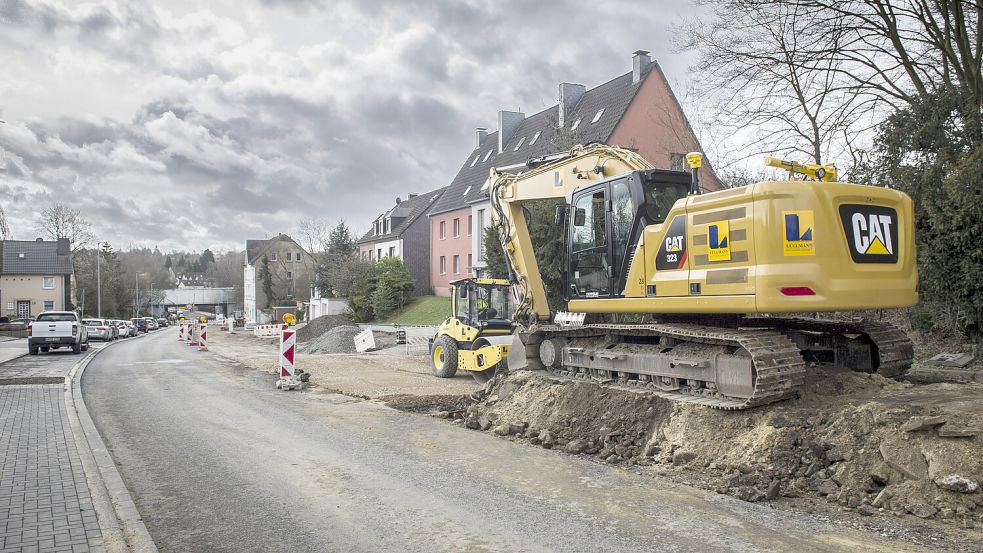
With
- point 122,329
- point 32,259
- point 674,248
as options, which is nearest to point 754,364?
point 674,248

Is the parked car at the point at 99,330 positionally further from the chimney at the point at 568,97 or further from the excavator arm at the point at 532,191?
the excavator arm at the point at 532,191

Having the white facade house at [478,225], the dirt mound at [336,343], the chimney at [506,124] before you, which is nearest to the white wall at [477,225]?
the white facade house at [478,225]

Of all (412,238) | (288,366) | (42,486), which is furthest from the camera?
(412,238)

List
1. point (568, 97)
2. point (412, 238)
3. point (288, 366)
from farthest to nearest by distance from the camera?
point (412, 238) < point (568, 97) < point (288, 366)

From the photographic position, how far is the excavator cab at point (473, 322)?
15945mm

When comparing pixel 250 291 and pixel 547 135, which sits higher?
pixel 547 135

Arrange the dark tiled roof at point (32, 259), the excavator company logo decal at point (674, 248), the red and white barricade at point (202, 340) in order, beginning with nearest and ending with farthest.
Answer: the excavator company logo decal at point (674, 248), the red and white barricade at point (202, 340), the dark tiled roof at point (32, 259)

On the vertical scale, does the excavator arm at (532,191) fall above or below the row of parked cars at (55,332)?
above

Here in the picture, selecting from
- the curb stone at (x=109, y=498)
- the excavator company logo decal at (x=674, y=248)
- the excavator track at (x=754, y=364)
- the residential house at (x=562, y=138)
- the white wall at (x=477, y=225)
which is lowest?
the curb stone at (x=109, y=498)

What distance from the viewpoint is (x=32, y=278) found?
6769 cm

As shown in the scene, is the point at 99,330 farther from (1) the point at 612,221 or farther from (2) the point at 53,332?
(1) the point at 612,221

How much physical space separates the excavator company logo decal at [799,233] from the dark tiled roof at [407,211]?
44776mm

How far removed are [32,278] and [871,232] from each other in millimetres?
76983

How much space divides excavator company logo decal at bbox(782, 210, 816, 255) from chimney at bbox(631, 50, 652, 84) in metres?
27.7
